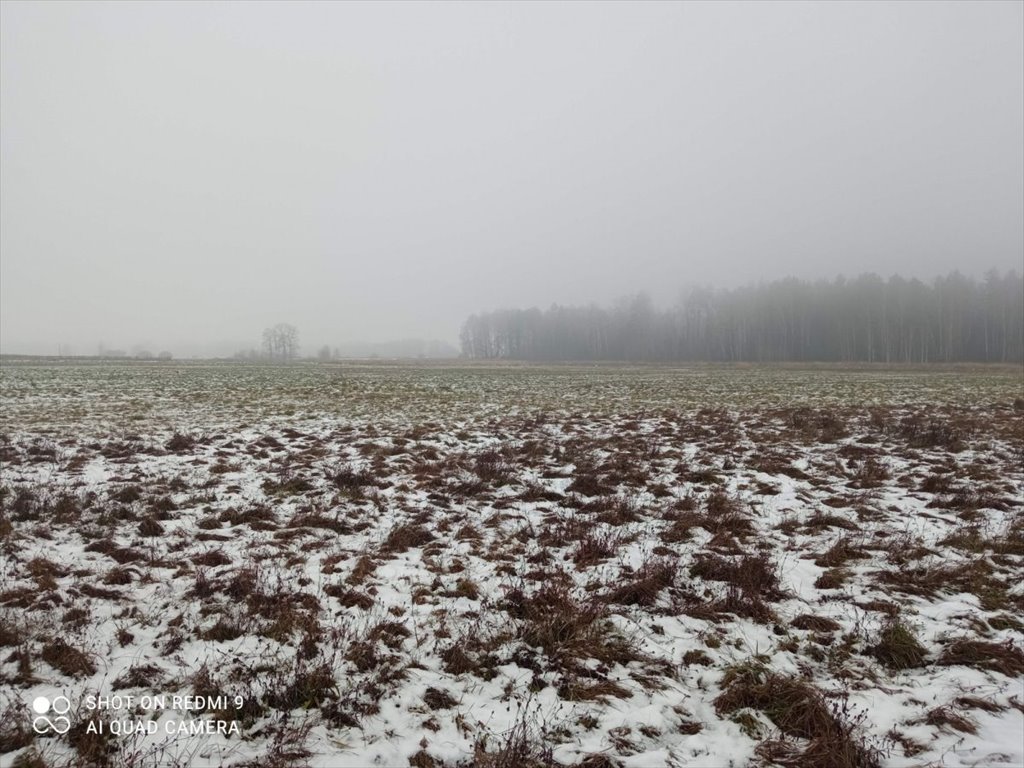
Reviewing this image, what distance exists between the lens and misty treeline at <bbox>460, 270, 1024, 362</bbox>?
79.4 metres

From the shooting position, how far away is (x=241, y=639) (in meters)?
4.55

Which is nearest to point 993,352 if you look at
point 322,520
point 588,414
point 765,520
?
point 588,414

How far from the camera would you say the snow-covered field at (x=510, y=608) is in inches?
140

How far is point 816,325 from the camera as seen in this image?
302ft

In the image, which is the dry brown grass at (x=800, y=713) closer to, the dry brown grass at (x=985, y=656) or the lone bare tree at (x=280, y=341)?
the dry brown grass at (x=985, y=656)

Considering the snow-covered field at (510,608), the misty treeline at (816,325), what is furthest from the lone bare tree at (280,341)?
the snow-covered field at (510,608)

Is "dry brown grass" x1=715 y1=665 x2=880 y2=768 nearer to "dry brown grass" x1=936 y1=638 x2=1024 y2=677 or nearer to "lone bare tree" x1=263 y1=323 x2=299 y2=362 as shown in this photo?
"dry brown grass" x1=936 y1=638 x2=1024 y2=677

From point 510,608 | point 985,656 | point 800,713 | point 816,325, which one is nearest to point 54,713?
point 510,608

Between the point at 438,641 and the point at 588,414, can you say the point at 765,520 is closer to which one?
the point at 438,641

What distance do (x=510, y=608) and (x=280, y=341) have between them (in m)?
147

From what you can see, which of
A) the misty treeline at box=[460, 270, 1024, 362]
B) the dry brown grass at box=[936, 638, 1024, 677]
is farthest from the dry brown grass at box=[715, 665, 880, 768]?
the misty treeline at box=[460, 270, 1024, 362]

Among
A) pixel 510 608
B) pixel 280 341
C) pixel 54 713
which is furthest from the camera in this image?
pixel 280 341

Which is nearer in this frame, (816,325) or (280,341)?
(816,325)

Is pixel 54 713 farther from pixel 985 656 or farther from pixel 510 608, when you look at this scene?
pixel 985 656
